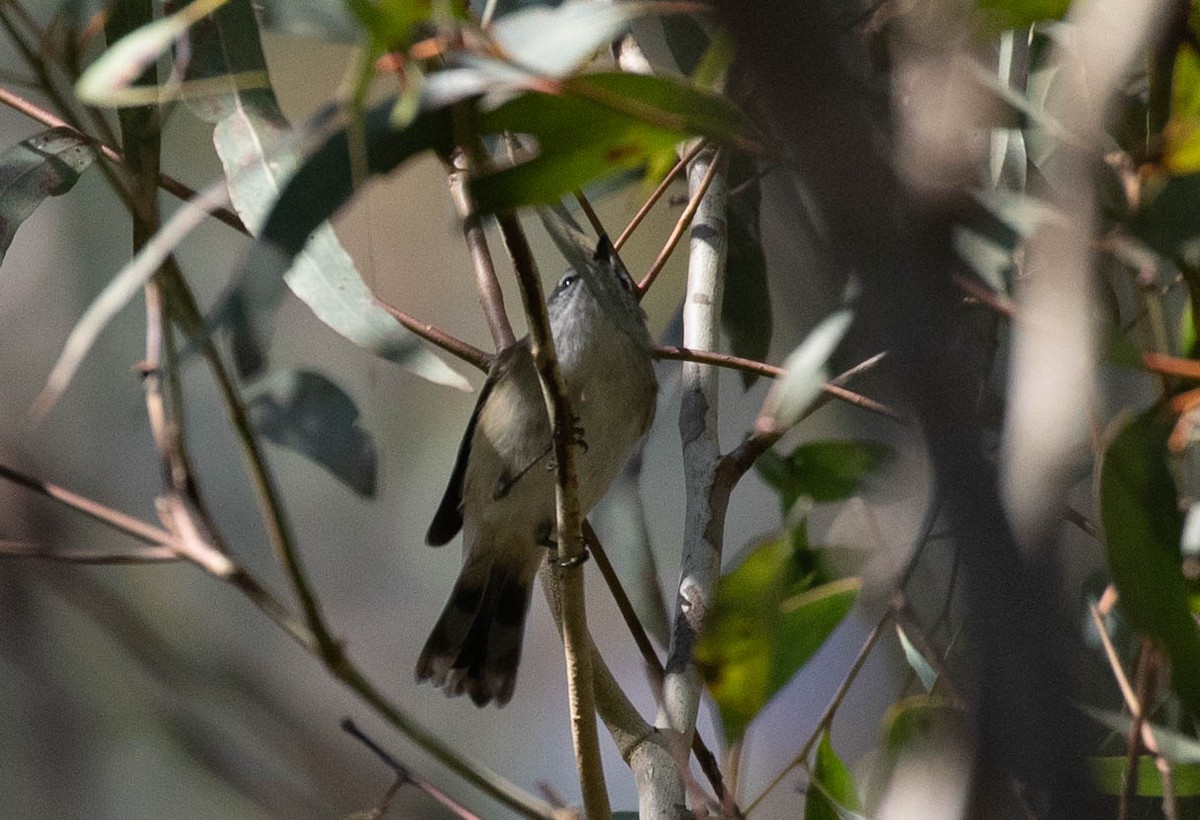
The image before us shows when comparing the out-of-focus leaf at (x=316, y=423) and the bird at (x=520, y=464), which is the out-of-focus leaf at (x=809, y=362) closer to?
the out-of-focus leaf at (x=316, y=423)

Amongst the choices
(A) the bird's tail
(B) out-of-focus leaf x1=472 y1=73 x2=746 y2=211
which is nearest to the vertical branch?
(B) out-of-focus leaf x1=472 y1=73 x2=746 y2=211

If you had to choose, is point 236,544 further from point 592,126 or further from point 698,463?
point 592,126

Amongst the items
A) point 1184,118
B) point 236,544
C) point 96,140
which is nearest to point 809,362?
point 1184,118

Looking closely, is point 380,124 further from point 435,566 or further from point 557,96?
point 435,566

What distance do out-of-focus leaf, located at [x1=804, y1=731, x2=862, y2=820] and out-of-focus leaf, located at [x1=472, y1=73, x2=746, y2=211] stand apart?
2.28ft

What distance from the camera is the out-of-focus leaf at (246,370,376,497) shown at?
128cm

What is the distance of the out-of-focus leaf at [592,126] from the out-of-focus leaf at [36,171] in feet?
3.10

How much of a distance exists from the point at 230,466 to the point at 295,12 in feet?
10.9

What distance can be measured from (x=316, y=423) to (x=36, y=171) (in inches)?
27.3

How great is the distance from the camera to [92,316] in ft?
3.04

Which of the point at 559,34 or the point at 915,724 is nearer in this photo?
the point at 559,34

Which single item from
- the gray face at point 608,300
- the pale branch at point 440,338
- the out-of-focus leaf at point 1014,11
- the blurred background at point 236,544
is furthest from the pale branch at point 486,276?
the blurred background at point 236,544

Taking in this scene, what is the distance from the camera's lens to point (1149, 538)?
3.32ft

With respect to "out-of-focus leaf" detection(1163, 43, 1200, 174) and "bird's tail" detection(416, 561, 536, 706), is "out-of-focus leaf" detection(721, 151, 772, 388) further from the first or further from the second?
"out-of-focus leaf" detection(1163, 43, 1200, 174)
